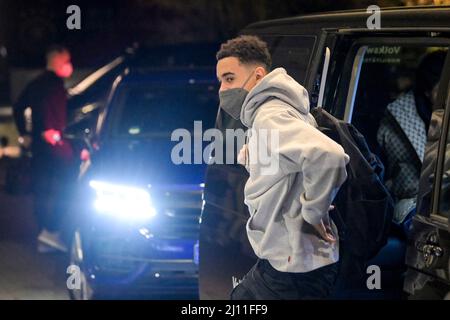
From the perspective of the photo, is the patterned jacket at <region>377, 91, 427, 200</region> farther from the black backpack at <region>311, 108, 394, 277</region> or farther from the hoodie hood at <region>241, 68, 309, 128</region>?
the hoodie hood at <region>241, 68, 309, 128</region>

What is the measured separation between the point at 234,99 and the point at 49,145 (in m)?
5.72

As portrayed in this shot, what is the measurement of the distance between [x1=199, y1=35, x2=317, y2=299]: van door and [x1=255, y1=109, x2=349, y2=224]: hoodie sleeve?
94 cm

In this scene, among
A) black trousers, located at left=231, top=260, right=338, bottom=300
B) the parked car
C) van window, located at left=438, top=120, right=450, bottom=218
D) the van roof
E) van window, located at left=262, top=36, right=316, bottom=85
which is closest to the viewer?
van window, located at left=438, top=120, right=450, bottom=218

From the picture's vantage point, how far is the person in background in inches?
358

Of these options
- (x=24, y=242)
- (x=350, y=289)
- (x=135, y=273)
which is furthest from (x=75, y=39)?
(x=350, y=289)

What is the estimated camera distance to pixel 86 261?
7.02 metres

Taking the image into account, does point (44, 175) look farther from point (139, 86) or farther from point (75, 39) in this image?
point (75, 39)

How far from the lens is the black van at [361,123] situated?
3.52 metres

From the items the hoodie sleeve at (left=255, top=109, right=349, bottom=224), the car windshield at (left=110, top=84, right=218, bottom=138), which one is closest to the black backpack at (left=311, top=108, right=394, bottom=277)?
the hoodie sleeve at (left=255, top=109, right=349, bottom=224)

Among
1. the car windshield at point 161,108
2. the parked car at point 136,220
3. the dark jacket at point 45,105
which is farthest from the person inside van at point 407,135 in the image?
the dark jacket at point 45,105

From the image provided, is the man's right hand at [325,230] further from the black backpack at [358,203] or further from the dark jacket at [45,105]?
the dark jacket at [45,105]

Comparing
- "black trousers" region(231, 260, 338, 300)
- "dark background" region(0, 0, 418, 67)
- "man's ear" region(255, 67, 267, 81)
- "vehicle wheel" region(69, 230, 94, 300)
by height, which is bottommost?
"vehicle wheel" region(69, 230, 94, 300)

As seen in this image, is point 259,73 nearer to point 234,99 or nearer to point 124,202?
point 234,99

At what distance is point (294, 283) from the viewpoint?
3.64 meters
